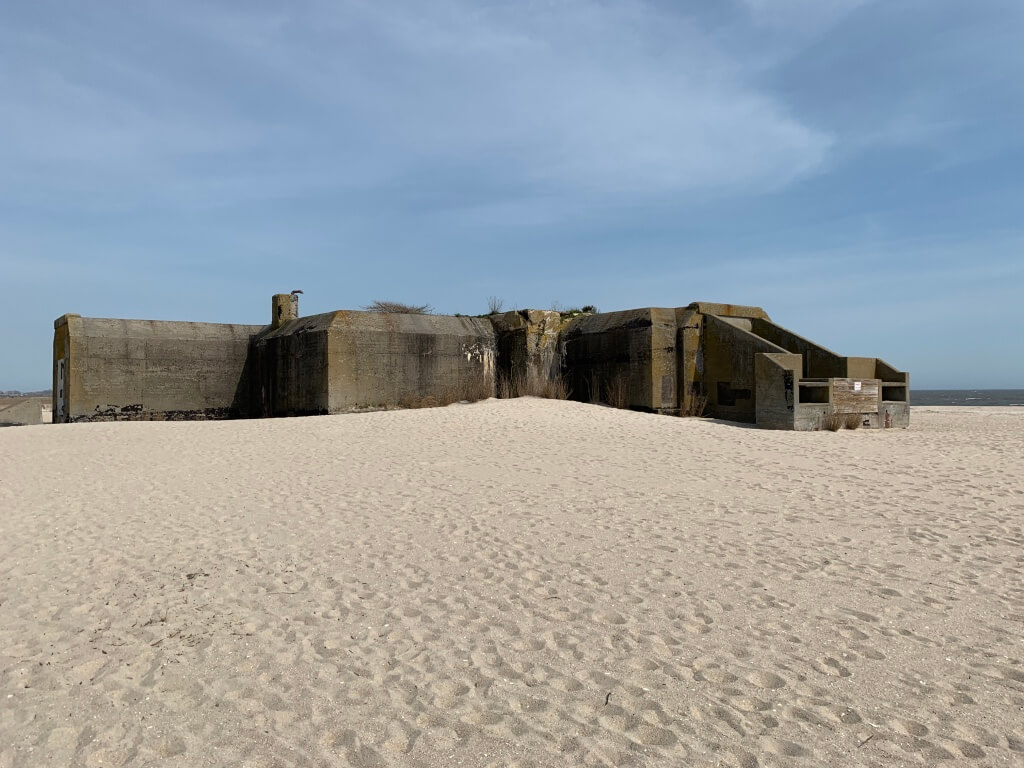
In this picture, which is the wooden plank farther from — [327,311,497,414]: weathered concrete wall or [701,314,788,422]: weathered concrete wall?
[327,311,497,414]: weathered concrete wall

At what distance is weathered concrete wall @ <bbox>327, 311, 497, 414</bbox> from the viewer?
1387 cm

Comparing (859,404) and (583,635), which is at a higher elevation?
(859,404)

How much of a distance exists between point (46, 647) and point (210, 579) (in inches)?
41.6

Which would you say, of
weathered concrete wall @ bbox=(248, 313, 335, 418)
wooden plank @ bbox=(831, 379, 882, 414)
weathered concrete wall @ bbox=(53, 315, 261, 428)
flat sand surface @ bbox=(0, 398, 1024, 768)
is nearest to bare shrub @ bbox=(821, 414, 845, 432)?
wooden plank @ bbox=(831, 379, 882, 414)

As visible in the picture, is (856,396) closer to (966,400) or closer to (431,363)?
(431,363)

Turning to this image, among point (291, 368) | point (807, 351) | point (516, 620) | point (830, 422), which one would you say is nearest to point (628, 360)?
point (807, 351)

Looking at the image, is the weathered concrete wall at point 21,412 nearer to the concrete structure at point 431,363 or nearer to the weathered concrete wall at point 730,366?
the concrete structure at point 431,363

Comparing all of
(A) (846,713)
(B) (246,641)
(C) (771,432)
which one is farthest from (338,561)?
(C) (771,432)

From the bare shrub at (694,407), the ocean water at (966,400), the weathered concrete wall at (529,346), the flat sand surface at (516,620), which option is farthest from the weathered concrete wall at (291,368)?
the ocean water at (966,400)

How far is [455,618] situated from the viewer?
141 inches

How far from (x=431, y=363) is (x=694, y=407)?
5.60 meters

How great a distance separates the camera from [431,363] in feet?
48.3

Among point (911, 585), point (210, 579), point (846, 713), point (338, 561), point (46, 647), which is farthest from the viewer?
point (338, 561)

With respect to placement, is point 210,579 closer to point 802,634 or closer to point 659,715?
point 659,715
